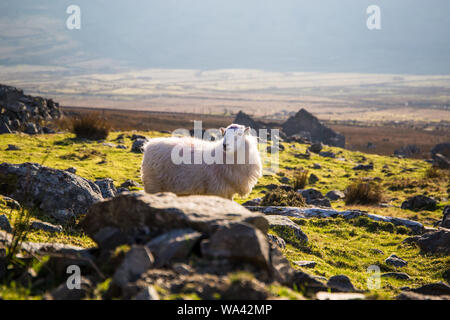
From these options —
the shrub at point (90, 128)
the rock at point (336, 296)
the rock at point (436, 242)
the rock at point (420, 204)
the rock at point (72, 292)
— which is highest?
the shrub at point (90, 128)

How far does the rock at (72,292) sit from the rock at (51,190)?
3.52 m

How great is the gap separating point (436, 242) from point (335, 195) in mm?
7107

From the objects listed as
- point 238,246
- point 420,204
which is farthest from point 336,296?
point 420,204

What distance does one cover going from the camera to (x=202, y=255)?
432 centimetres

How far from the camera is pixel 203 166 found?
27.9 feet

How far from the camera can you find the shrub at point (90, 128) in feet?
72.2

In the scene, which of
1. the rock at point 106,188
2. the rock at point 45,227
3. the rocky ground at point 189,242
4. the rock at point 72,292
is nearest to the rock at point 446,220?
the rocky ground at point 189,242

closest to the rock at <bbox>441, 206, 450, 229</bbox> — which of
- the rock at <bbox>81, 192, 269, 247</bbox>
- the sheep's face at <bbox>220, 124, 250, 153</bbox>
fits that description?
the sheep's face at <bbox>220, 124, 250, 153</bbox>

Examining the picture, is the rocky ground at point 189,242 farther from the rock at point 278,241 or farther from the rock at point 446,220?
the rock at point 446,220

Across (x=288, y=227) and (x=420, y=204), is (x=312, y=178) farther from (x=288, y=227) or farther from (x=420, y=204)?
(x=288, y=227)

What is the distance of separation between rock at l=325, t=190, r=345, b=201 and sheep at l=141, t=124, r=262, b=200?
866cm

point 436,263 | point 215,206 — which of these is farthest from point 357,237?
point 215,206
